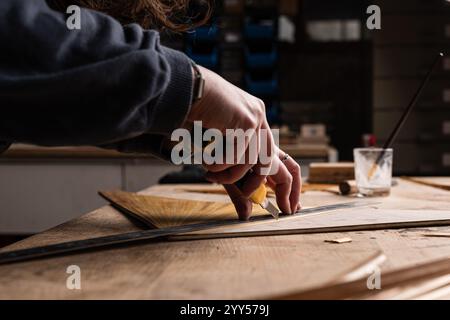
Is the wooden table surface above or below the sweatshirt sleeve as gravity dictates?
below

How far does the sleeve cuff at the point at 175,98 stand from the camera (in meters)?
0.64

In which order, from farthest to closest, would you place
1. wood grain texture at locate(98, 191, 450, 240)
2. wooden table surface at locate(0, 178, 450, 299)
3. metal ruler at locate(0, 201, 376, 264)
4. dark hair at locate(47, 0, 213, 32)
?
dark hair at locate(47, 0, 213, 32) < wood grain texture at locate(98, 191, 450, 240) < metal ruler at locate(0, 201, 376, 264) < wooden table surface at locate(0, 178, 450, 299)

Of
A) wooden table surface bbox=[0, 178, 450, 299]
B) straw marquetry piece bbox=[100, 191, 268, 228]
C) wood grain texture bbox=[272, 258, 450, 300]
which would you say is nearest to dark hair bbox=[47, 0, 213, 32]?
straw marquetry piece bbox=[100, 191, 268, 228]

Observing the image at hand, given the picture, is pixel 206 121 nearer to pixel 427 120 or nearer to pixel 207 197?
pixel 207 197

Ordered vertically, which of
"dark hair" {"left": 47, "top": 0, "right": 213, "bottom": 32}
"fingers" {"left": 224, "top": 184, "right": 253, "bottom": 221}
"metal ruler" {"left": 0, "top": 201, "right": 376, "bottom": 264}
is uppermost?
"dark hair" {"left": 47, "top": 0, "right": 213, "bottom": 32}

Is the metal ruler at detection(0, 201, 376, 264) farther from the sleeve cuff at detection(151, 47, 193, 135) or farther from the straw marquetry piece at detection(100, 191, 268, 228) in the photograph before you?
the sleeve cuff at detection(151, 47, 193, 135)

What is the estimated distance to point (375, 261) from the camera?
603 millimetres

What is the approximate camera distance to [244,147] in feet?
2.44

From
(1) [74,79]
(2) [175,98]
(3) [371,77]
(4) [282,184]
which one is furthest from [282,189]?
(3) [371,77]

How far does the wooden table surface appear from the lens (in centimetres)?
50

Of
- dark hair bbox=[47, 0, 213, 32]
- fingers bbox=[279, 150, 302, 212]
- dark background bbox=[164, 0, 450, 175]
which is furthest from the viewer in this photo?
dark background bbox=[164, 0, 450, 175]

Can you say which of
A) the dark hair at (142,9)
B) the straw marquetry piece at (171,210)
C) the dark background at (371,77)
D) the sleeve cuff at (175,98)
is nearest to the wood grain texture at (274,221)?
the straw marquetry piece at (171,210)
